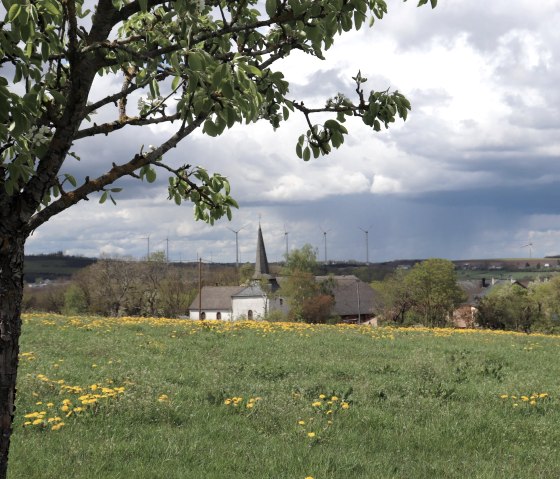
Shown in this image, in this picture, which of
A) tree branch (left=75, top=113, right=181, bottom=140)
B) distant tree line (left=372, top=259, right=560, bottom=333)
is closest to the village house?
distant tree line (left=372, top=259, right=560, bottom=333)

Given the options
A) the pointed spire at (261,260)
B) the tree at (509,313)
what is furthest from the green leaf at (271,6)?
the pointed spire at (261,260)

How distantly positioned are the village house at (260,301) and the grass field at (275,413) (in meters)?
83.9

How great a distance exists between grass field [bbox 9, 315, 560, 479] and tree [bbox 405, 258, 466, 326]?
4631 cm

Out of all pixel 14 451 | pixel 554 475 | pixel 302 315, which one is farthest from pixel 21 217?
pixel 302 315

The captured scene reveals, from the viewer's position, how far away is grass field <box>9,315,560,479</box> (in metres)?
8.23

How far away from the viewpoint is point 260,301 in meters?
109

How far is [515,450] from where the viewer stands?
9.59m

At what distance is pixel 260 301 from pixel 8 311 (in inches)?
4140

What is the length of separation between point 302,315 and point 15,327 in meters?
71.2

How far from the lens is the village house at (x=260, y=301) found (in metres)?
107

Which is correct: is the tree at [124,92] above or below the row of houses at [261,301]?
above

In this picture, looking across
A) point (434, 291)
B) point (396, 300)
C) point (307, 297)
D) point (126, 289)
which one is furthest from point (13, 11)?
point (126, 289)

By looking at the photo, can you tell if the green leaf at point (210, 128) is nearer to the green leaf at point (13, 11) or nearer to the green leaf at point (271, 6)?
the green leaf at point (271, 6)

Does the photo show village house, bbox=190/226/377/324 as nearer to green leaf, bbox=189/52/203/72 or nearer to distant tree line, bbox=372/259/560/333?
distant tree line, bbox=372/259/560/333
